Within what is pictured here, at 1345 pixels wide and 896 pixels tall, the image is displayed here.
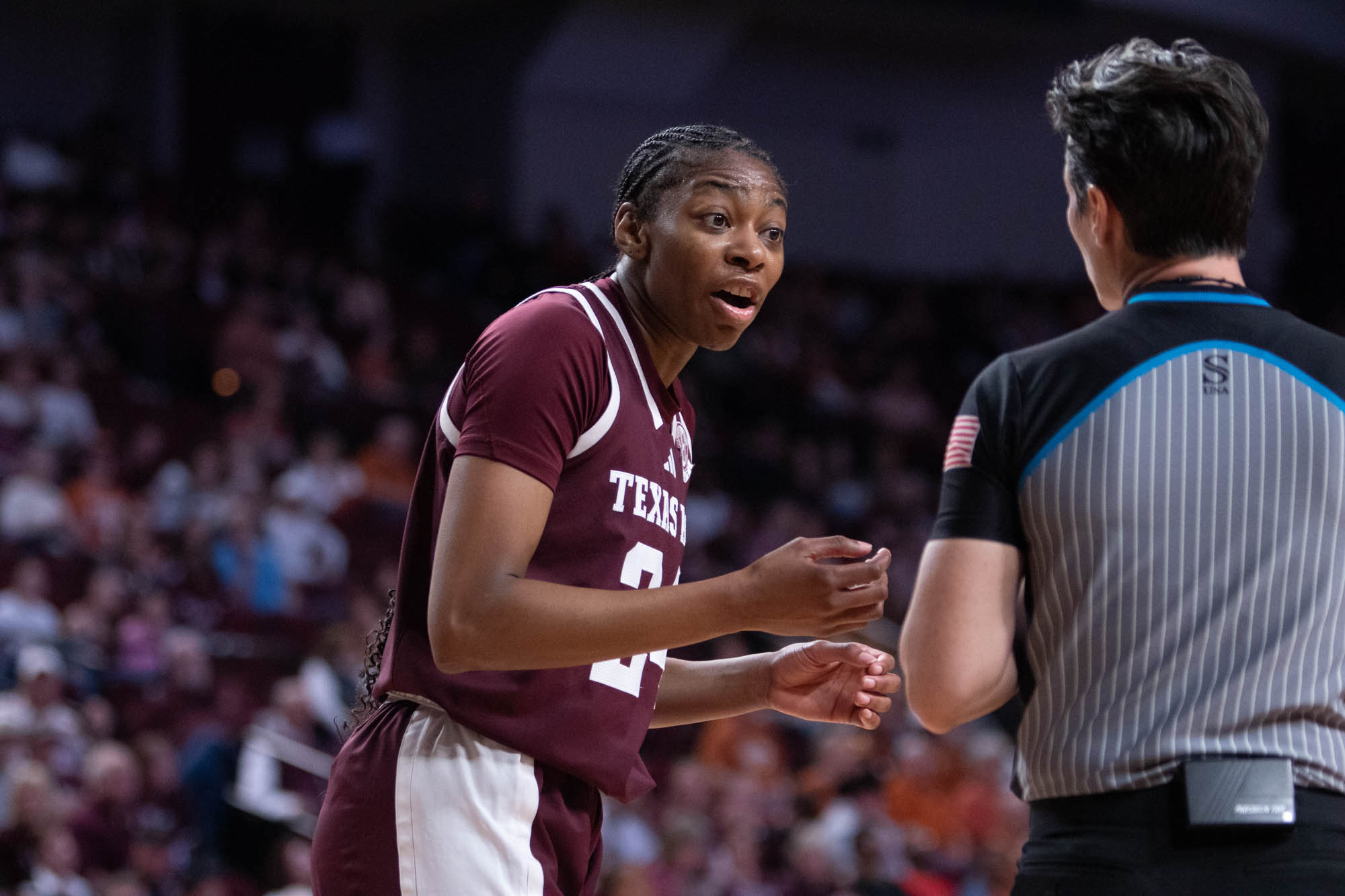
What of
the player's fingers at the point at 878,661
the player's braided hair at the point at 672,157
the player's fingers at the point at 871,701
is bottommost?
the player's fingers at the point at 871,701

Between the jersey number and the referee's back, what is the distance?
0.64m

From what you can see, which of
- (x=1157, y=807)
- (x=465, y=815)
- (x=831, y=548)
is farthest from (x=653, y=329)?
(x=1157, y=807)

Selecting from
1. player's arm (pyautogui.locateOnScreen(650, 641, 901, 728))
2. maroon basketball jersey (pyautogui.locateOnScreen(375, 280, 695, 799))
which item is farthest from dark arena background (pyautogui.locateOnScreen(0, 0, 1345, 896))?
maroon basketball jersey (pyautogui.locateOnScreen(375, 280, 695, 799))

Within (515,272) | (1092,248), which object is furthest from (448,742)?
(515,272)

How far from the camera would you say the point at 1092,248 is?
2.08 m

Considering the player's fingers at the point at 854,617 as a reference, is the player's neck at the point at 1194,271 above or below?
above

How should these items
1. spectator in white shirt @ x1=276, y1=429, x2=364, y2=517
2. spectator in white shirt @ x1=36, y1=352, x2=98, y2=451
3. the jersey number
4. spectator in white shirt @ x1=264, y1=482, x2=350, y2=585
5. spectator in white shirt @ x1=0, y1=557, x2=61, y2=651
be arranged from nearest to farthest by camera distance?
the jersey number
spectator in white shirt @ x1=0, y1=557, x2=61, y2=651
spectator in white shirt @ x1=264, y1=482, x2=350, y2=585
spectator in white shirt @ x1=36, y1=352, x2=98, y2=451
spectator in white shirt @ x1=276, y1=429, x2=364, y2=517

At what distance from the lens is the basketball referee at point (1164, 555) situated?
1.80 meters

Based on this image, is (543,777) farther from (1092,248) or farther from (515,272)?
(515,272)

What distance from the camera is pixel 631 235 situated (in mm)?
2438

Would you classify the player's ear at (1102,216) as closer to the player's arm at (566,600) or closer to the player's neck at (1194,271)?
the player's neck at (1194,271)

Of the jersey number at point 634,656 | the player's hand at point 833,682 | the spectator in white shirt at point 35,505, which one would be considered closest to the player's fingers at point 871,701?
the player's hand at point 833,682

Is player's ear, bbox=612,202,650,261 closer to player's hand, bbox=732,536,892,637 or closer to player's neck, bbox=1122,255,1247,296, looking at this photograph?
player's hand, bbox=732,536,892,637

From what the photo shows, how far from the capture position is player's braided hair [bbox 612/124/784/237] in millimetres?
2383
